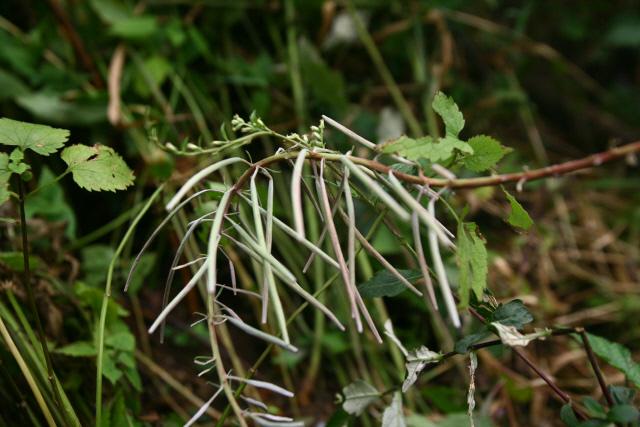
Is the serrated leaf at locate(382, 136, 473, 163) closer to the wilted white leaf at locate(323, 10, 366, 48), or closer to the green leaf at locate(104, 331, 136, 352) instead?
the green leaf at locate(104, 331, 136, 352)

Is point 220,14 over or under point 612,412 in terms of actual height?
over

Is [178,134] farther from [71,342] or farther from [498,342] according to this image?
[498,342]

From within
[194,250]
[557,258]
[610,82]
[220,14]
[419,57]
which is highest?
[220,14]

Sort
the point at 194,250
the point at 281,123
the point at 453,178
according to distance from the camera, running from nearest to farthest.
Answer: the point at 453,178 → the point at 194,250 → the point at 281,123

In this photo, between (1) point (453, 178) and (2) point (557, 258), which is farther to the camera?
(2) point (557, 258)

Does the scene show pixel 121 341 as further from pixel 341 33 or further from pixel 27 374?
pixel 341 33

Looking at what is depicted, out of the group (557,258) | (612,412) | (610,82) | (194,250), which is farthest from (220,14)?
(610,82)

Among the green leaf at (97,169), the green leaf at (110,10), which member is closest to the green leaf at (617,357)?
the green leaf at (97,169)
